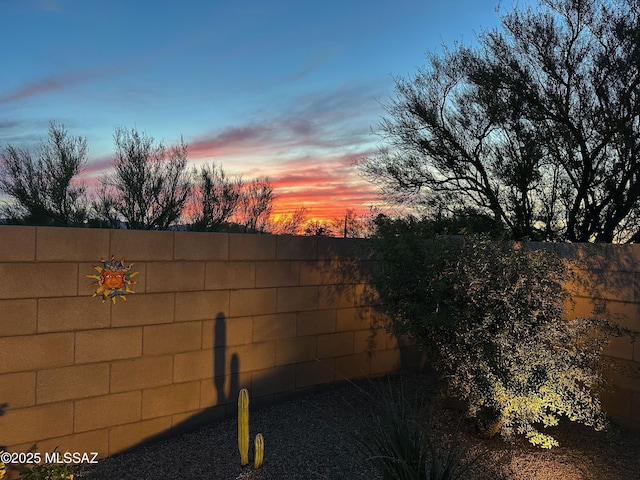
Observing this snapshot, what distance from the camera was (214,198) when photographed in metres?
15.5

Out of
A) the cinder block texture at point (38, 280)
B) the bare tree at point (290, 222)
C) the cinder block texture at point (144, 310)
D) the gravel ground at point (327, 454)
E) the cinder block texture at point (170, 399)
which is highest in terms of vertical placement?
the bare tree at point (290, 222)

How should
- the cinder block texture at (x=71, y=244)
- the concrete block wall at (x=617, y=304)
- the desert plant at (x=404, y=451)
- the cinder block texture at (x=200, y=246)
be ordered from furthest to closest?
1. the concrete block wall at (x=617, y=304)
2. the cinder block texture at (x=200, y=246)
3. the cinder block texture at (x=71, y=244)
4. the desert plant at (x=404, y=451)

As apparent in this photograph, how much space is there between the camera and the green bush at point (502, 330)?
4375mm

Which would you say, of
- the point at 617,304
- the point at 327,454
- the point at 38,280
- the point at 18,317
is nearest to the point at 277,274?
the point at 327,454

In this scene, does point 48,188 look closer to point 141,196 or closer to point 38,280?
point 141,196

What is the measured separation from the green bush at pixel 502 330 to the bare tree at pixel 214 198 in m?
10.5

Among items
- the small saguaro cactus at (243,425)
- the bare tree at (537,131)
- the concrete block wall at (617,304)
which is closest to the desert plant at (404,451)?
the small saguaro cactus at (243,425)

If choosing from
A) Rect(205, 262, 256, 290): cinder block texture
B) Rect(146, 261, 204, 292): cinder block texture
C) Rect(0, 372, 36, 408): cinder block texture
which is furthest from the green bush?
Rect(0, 372, 36, 408): cinder block texture

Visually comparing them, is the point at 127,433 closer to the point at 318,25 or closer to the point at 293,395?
the point at 293,395

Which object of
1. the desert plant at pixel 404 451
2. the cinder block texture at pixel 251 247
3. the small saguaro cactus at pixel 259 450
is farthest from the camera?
the cinder block texture at pixel 251 247

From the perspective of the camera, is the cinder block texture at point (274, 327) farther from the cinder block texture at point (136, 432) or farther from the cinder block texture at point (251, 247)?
the cinder block texture at point (136, 432)

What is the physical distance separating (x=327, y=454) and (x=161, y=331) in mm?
1836

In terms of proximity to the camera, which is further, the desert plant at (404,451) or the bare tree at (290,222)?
the bare tree at (290,222)

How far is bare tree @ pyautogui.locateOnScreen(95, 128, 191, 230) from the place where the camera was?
13.6 meters
